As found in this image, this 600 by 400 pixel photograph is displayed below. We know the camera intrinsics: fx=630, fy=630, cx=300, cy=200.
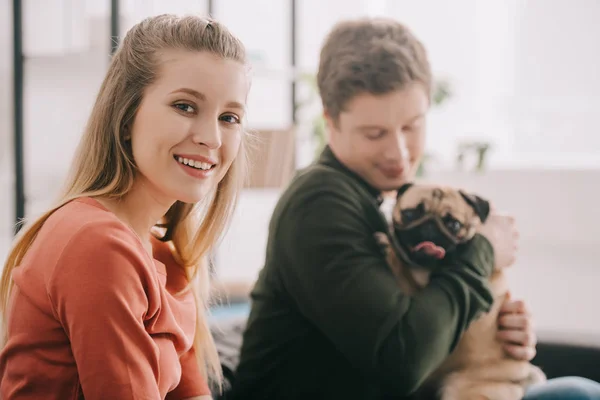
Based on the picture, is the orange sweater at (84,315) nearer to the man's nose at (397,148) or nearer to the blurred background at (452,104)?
the man's nose at (397,148)

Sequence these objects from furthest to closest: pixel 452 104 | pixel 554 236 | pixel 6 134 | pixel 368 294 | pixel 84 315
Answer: pixel 452 104 → pixel 554 236 → pixel 6 134 → pixel 368 294 → pixel 84 315

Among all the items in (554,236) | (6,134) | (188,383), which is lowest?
(554,236)

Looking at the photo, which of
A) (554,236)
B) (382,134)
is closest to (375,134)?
(382,134)

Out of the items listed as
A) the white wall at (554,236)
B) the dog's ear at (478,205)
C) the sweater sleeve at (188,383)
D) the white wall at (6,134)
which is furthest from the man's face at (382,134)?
the white wall at (6,134)

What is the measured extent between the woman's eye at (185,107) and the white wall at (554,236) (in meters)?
2.18

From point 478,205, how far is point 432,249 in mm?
162

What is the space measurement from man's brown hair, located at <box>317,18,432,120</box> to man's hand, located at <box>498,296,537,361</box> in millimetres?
475

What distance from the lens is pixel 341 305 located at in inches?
42.8

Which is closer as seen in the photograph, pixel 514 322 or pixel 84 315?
pixel 84 315

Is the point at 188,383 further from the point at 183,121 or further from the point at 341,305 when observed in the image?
the point at 183,121

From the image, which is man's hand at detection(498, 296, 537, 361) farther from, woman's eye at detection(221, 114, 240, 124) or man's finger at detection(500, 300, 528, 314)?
woman's eye at detection(221, 114, 240, 124)

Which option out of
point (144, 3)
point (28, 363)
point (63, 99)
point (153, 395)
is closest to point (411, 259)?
point (153, 395)

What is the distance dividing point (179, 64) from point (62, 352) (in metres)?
0.42

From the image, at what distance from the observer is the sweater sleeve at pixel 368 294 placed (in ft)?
3.47
